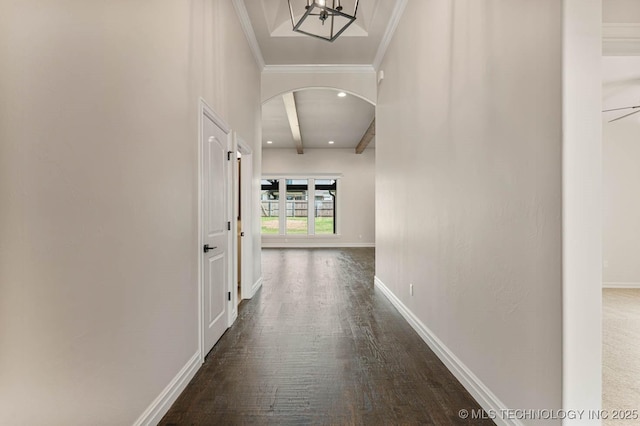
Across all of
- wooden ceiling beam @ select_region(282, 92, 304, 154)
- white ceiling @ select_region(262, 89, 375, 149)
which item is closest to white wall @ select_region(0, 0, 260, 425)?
wooden ceiling beam @ select_region(282, 92, 304, 154)

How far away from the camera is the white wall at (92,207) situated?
3.31 ft

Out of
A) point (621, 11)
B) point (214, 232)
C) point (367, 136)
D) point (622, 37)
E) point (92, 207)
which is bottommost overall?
point (214, 232)

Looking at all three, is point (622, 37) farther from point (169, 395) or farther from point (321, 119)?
point (321, 119)

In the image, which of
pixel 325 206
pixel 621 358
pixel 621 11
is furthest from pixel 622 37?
pixel 325 206

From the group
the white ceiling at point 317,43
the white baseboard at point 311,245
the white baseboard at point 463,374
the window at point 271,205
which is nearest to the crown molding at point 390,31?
the white ceiling at point 317,43

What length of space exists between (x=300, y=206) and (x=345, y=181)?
1.82 meters

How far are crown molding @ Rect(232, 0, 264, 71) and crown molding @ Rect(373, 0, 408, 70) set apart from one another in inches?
66.2

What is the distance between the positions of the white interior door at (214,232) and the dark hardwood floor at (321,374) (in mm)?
258

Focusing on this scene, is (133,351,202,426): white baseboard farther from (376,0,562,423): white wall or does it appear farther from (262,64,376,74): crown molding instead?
(262,64,376,74): crown molding

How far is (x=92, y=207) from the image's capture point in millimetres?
1320

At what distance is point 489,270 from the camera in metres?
1.91

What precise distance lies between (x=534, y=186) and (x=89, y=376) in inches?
82.7

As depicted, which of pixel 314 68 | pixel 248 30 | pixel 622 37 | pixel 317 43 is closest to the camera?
pixel 622 37

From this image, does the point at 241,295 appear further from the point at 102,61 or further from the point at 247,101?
the point at 102,61
